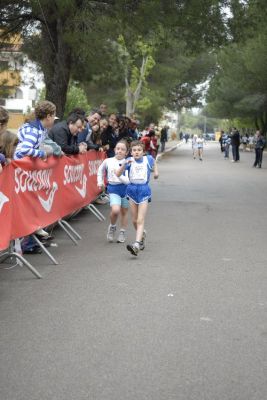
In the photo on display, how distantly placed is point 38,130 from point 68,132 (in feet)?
6.18

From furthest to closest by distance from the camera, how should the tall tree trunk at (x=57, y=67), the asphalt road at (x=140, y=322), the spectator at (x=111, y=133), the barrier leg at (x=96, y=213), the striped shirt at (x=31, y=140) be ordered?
the tall tree trunk at (x=57, y=67) < the spectator at (x=111, y=133) < the barrier leg at (x=96, y=213) < the striped shirt at (x=31, y=140) < the asphalt road at (x=140, y=322)

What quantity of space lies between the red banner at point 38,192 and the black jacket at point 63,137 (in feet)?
0.55

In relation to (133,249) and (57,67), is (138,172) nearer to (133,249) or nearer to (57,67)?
(133,249)

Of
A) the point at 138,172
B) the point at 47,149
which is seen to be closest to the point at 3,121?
the point at 47,149

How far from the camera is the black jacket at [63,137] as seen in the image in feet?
33.5

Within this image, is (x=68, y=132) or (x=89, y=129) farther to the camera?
(x=89, y=129)

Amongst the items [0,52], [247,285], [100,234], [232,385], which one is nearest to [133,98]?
[0,52]

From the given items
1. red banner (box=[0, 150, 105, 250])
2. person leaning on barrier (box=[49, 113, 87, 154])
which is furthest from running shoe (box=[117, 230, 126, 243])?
person leaning on barrier (box=[49, 113, 87, 154])

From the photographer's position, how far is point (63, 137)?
10.2 m

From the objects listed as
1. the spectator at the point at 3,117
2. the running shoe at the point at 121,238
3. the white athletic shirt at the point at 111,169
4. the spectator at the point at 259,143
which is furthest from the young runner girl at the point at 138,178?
the spectator at the point at 259,143

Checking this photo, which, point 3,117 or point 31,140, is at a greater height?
point 3,117

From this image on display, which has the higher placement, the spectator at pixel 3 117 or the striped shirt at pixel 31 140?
the spectator at pixel 3 117

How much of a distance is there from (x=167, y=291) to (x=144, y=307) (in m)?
0.66

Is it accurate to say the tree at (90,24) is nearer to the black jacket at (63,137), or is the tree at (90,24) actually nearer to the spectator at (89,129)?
the spectator at (89,129)
